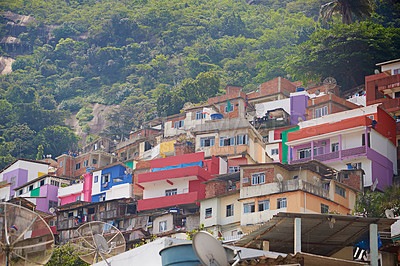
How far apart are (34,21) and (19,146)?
213 ft

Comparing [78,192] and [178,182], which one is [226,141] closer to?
[178,182]

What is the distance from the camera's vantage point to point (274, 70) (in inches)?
3605

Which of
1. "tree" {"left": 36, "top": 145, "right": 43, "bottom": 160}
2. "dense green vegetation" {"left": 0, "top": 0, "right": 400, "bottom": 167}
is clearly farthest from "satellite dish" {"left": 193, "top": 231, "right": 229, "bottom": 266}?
"tree" {"left": 36, "top": 145, "right": 43, "bottom": 160}

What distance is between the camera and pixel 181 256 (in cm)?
1734

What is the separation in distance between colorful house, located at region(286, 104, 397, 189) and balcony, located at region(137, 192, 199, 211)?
781 centimetres

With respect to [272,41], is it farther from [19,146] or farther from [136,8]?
[19,146]

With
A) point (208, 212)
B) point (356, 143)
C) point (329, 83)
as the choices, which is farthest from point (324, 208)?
point (329, 83)

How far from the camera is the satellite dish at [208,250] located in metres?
15.6

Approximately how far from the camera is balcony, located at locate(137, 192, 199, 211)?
154 ft

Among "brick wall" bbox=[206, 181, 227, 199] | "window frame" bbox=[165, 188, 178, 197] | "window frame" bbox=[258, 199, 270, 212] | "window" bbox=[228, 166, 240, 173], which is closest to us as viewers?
"window frame" bbox=[258, 199, 270, 212]

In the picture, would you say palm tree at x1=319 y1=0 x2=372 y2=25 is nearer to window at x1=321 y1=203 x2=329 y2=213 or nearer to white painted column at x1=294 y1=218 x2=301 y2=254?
window at x1=321 y1=203 x2=329 y2=213

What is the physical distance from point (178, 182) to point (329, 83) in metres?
24.0

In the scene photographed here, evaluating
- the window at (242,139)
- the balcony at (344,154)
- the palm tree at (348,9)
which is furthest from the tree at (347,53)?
the balcony at (344,154)

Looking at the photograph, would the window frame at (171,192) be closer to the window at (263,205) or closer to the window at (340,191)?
the window at (263,205)
